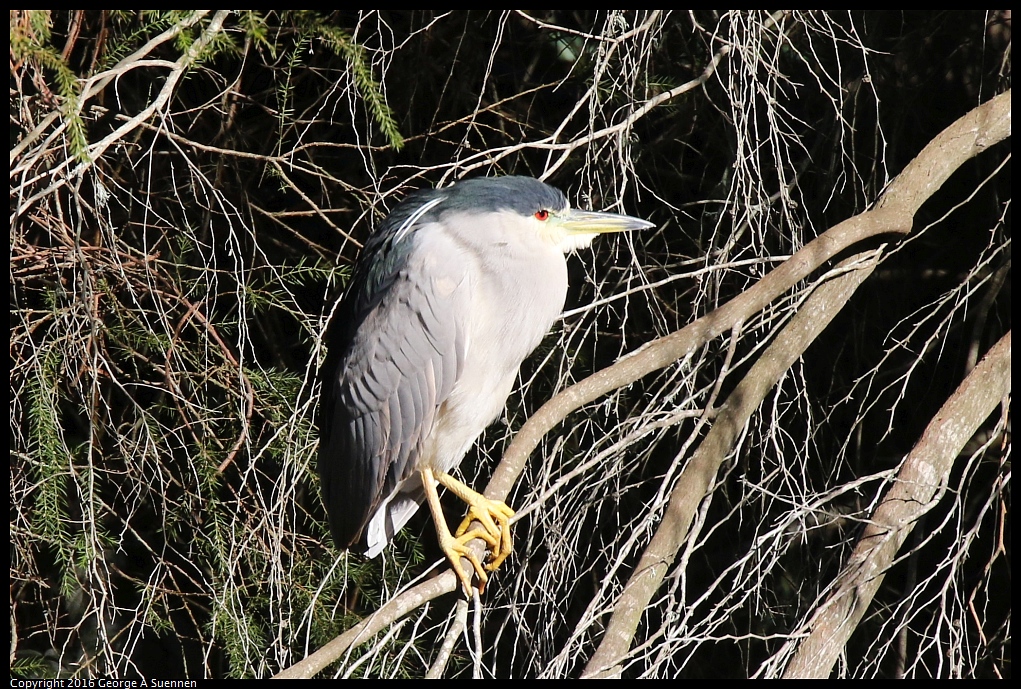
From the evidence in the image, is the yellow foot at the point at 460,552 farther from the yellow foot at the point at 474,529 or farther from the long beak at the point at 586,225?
the long beak at the point at 586,225

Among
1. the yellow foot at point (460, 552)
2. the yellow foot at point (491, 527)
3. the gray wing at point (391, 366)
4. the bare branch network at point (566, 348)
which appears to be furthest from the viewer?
the gray wing at point (391, 366)

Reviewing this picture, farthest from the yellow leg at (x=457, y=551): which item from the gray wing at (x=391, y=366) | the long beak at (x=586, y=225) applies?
the long beak at (x=586, y=225)

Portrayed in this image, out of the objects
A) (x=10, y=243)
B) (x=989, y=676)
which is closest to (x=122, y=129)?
(x=10, y=243)

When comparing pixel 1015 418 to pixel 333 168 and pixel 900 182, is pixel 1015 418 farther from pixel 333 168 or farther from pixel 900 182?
pixel 333 168

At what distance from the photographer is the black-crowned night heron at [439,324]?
230 cm

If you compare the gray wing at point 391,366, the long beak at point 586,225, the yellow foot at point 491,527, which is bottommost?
the yellow foot at point 491,527

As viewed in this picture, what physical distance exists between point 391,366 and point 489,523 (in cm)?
43

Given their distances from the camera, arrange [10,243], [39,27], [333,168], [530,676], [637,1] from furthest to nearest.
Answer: [333,168]
[637,1]
[530,676]
[10,243]
[39,27]

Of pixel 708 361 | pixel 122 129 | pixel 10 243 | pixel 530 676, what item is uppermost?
pixel 122 129

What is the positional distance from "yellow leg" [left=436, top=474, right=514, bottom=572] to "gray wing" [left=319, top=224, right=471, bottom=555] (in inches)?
7.1

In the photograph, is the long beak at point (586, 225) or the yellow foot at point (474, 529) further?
the long beak at point (586, 225)

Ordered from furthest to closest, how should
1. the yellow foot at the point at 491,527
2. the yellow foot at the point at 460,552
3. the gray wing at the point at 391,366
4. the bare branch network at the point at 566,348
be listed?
the gray wing at the point at 391,366 < the yellow foot at the point at 491,527 < the yellow foot at the point at 460,552 < the bare branch network at the point at 566,348

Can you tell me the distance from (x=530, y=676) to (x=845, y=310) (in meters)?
1.38

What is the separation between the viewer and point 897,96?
278cm
